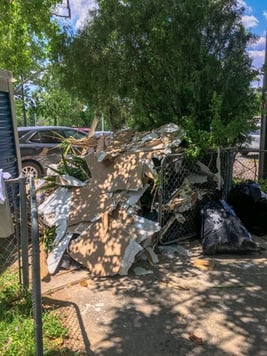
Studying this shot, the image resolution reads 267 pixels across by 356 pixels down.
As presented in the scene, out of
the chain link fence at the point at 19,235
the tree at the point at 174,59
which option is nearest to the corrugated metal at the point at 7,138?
the chain link fence at the point at 19,235

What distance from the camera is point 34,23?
28.5ft

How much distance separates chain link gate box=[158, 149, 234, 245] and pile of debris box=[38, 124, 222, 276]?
0.02 meters

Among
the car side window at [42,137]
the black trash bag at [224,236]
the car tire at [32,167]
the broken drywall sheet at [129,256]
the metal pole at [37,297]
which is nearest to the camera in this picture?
the metal pole at [37,297]

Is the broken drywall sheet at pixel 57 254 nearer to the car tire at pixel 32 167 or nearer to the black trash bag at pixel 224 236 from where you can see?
the black trash bag at pixel 224 236

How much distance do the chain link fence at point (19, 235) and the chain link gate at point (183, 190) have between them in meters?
1.76

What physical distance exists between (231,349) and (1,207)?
2293 mm

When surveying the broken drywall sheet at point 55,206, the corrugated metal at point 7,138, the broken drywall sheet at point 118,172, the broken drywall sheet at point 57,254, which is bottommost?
the broken drywall sheet at point 57,254

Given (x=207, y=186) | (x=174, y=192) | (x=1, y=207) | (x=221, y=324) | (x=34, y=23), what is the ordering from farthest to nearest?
(x=34, y=23) → (x=207, y=186) → (x=174, y=192) → (x=1, y=207) → (x=221, y=324)

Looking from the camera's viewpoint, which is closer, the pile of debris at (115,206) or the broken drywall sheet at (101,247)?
the broken drywall sheet at (101,247)

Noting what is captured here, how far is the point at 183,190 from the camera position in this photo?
478 cm

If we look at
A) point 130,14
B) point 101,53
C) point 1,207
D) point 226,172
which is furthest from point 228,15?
point 1,207

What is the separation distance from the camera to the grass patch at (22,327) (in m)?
2.60

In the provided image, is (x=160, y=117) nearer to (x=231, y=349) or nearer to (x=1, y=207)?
(x=1, y=207)

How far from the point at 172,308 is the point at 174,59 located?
3.74 meters
